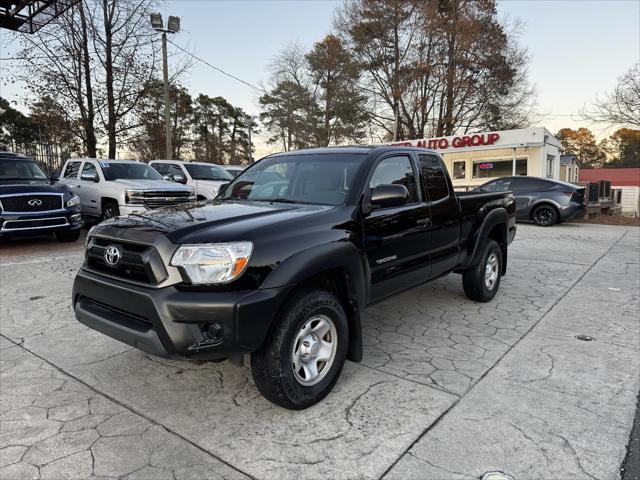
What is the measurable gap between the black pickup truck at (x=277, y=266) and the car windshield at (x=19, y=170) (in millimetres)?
7242

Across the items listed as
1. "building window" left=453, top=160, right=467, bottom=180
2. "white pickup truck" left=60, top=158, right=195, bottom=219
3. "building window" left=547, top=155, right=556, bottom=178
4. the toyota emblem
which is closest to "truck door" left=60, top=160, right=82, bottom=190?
"white pickup truck" left=60, top=158, right=195, bottom=219

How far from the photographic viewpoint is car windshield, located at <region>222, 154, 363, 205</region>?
3541 millimetres

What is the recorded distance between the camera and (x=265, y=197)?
384cm

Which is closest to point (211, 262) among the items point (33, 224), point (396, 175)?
point (396, 175)

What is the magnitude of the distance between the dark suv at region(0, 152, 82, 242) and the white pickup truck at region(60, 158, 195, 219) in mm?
1011

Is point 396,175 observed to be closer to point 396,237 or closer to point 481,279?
point 396,237

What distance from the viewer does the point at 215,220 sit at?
2873 millimetres

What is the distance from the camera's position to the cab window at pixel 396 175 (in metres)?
3.70

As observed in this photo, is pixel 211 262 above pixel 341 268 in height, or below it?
above

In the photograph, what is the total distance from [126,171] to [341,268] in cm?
938

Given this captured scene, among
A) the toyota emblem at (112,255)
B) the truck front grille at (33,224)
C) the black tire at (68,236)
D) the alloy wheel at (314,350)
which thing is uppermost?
the toyota emblem at (112,255)

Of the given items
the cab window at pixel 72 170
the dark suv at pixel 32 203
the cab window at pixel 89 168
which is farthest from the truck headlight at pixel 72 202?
the cab window at pixel 72 170

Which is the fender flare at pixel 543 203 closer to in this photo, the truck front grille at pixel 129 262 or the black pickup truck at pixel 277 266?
the black pickup truck at pixel 277 266

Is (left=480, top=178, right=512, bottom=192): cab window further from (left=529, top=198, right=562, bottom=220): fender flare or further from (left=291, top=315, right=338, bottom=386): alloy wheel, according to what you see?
(left=291, top=315, right=338, bottom=386): alloy wheel
